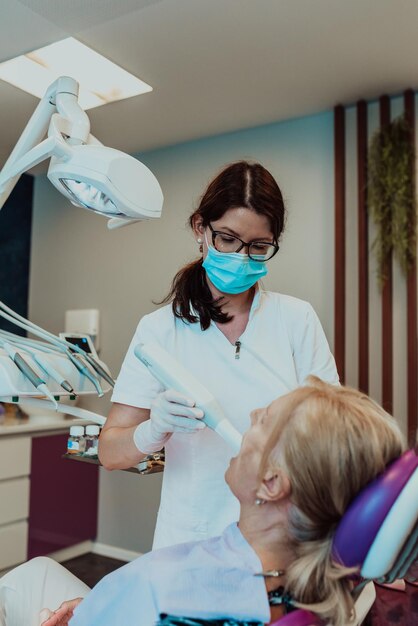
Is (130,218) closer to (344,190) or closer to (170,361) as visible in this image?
(170,361)

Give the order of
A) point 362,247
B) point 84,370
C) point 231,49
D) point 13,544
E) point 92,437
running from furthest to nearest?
point 13,544
point 362,247
point 231,49
point 92,437
point 84,370

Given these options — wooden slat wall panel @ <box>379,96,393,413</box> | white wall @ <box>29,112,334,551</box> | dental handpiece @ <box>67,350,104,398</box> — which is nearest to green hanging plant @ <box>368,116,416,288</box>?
wooden slat wall panel @ <box>379,96,393,413</box>

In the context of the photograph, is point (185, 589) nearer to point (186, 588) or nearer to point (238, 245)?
point (186, 588)

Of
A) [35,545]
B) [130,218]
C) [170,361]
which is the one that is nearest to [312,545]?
[170,361]

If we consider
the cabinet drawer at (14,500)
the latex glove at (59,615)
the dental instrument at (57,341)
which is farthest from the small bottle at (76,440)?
the cabinet drawer at (14,500)

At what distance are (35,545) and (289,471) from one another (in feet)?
8.54

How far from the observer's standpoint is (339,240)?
285 centimetres

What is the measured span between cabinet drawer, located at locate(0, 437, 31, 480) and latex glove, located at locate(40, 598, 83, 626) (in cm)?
192

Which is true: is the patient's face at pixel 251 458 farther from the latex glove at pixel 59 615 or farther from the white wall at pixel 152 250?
the white wall at pixel 152 250

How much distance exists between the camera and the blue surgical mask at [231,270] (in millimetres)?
1321

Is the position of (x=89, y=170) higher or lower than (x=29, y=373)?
higher

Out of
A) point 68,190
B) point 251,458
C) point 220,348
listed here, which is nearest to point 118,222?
point 68,190

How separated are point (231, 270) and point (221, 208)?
0.14 m

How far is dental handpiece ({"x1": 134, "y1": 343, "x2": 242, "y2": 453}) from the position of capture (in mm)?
1078
